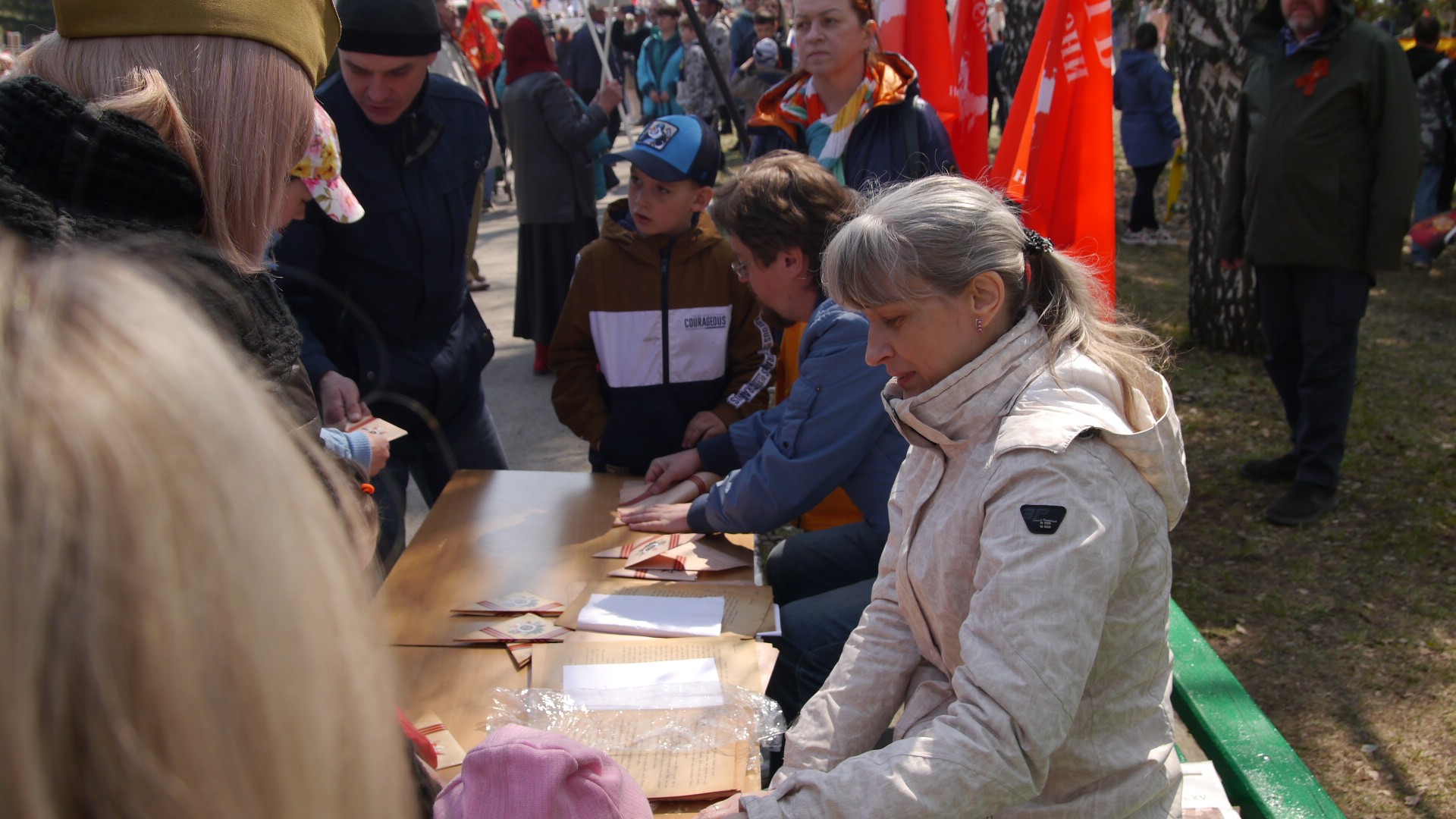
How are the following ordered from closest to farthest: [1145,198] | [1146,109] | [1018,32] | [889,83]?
1. [889,83]
2. [1018,32]
3. [1146,109]
4. [1145,198]

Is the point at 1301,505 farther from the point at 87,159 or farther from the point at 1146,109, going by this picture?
the point at 1146,109

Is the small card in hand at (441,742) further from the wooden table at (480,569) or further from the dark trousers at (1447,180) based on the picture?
the dark trousers at (1447,180)

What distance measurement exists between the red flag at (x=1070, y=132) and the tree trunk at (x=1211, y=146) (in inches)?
101

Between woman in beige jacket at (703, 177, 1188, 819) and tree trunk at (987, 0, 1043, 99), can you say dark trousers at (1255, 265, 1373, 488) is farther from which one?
tree trunk at (987, 0, 1043, 99)

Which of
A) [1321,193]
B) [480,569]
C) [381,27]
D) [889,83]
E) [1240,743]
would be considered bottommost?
[1240,743]

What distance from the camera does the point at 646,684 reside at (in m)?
1.94

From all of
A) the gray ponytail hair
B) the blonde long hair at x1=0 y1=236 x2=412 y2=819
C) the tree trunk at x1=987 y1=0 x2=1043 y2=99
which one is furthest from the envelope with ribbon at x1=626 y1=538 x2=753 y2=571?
the tree trunk at x1=987 y1=0 x2=1043 y2=99

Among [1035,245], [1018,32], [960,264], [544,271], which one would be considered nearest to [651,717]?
[960,264]

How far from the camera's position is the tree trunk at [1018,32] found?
7605mm

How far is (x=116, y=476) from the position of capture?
44 cm

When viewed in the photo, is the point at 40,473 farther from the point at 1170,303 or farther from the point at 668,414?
the point at 1170,303

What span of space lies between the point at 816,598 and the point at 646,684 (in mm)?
709

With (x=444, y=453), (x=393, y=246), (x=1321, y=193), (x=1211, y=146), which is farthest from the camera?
(x=1211, y=146)

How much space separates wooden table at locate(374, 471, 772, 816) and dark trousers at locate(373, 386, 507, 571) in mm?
141
